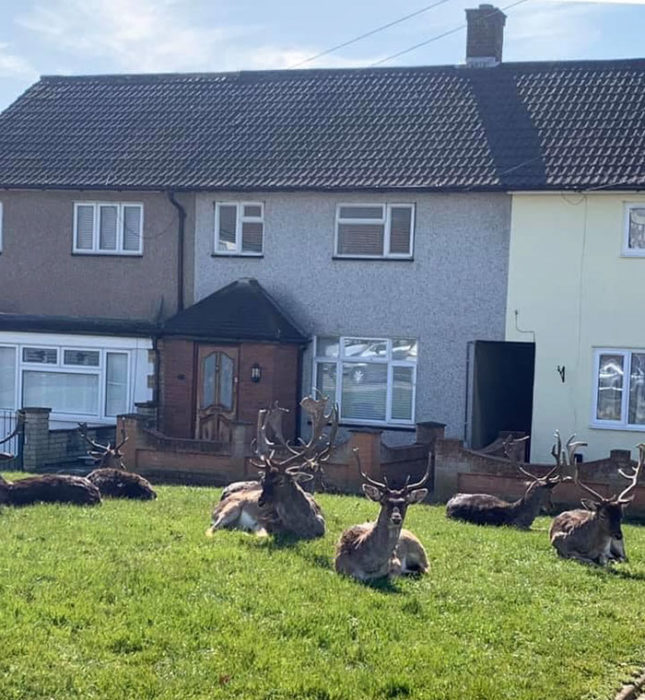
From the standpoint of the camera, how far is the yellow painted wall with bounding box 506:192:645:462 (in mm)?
22016

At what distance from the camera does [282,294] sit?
24344mm

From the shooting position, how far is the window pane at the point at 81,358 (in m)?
25.2

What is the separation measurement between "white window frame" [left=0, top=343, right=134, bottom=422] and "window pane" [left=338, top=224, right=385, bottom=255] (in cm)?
492

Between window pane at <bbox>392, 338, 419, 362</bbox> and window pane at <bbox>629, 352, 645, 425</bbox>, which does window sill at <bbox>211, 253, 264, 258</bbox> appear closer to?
window pane at <bbox>392, 338, 419, 362</bbox>

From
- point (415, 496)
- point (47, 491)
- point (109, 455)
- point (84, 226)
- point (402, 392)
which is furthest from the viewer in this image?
point (84, 226)

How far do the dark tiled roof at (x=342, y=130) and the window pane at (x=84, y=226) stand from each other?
2.47 feet

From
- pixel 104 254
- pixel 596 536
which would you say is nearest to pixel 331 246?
pixel 104 254

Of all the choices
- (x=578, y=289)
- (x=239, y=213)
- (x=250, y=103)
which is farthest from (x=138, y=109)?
(x=578, y=289)

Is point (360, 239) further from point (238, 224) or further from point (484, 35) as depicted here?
point (484, 35)

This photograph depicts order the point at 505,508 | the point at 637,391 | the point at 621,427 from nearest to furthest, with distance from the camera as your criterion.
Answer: the point at 505,508 < the point at 621,427 < the point at 637,391

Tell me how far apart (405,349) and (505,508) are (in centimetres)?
757

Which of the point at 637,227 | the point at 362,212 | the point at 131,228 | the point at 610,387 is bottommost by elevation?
the point at 610,387

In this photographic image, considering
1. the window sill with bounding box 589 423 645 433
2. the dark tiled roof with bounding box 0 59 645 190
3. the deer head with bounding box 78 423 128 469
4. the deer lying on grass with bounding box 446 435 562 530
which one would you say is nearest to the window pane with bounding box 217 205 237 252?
the dark tiled roof with bounding box 0 59 645 190

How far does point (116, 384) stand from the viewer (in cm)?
2520
